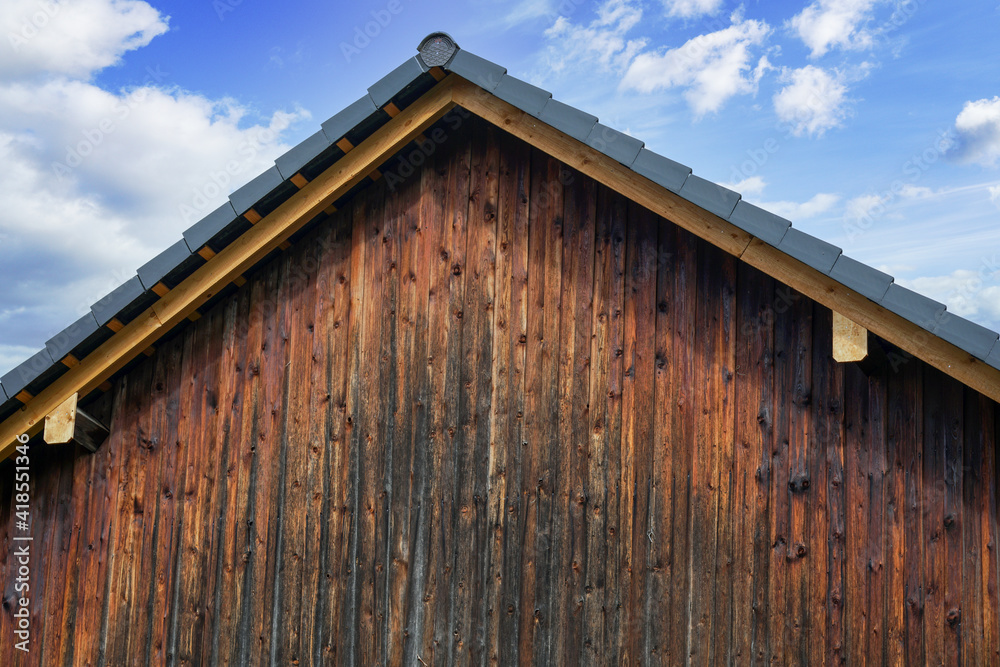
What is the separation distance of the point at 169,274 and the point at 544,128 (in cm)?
258

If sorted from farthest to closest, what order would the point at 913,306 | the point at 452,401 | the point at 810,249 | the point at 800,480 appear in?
the point at 452,401, the point at 800,480, the point at 810,249, the point at 913,306

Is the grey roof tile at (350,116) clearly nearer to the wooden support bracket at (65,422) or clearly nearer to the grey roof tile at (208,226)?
the grey roof tile at (208,226)

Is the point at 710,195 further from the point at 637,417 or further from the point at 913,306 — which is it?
the point at 637,417

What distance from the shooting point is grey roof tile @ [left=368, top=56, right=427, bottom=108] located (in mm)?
3977

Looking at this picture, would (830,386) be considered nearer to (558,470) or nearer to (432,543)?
(558,470)

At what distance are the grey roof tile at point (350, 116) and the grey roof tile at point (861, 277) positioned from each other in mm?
2778

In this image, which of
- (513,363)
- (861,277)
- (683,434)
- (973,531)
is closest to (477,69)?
(513,363)

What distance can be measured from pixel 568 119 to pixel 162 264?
2.71 meters

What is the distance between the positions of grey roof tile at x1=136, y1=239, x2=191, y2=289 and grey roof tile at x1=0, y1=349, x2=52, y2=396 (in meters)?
0.84

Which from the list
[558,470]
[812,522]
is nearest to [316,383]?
[558,470]

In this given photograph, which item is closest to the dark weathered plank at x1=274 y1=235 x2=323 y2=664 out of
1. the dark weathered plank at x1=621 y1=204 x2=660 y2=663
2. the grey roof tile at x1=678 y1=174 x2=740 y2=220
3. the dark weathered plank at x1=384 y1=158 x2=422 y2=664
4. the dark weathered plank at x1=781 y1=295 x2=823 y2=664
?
the dark weathered plank at x1=384 y1=158 x2=422 y2=664

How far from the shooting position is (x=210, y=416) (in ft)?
15.3

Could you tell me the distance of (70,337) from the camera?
14.0ft

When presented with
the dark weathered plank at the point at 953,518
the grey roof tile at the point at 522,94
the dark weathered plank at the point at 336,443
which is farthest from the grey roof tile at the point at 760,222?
the dark weathered plank at the point at 336,443
